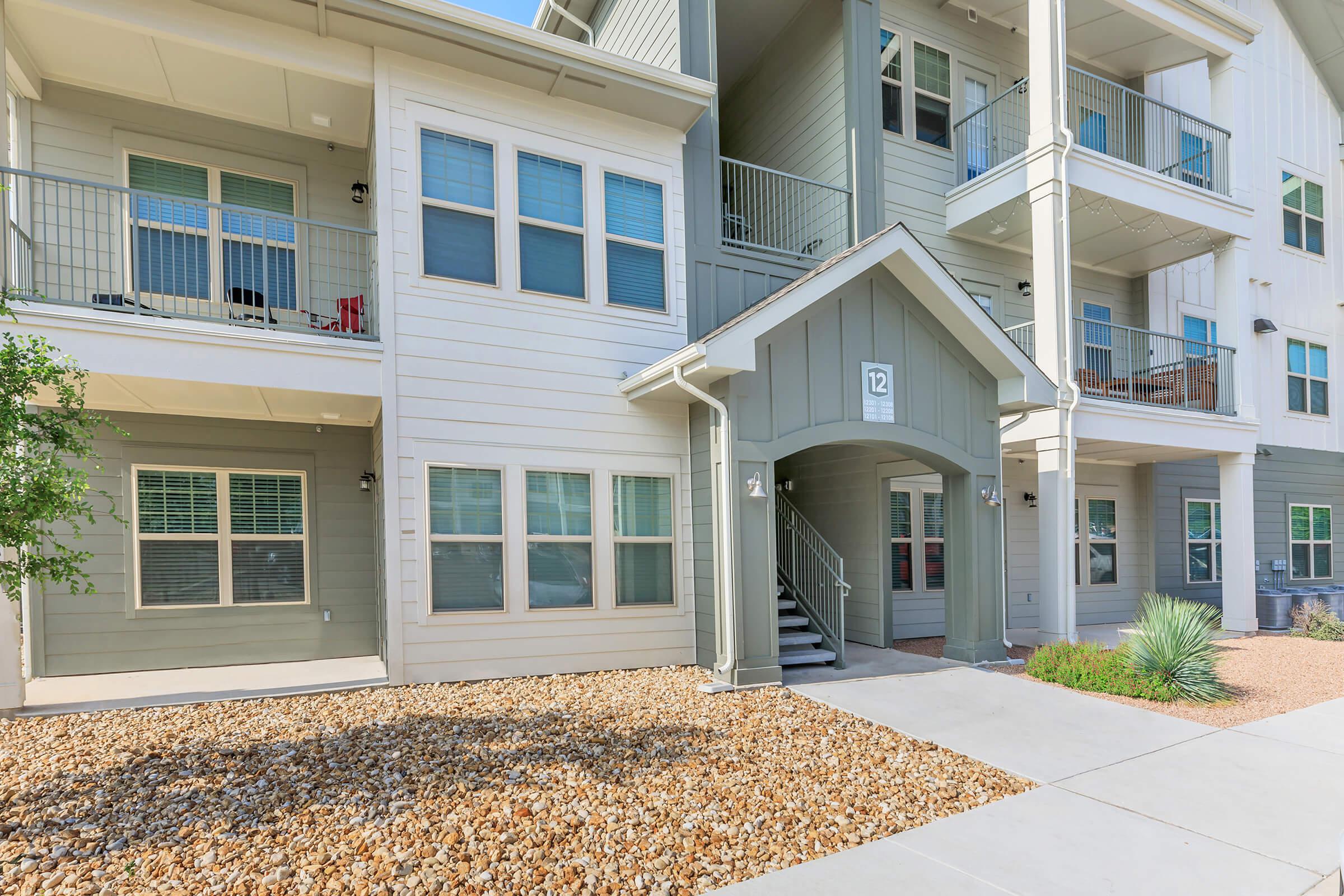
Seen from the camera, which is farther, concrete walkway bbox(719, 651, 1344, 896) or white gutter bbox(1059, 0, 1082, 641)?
white gutter bbox(1059, 0, 1082, 641)

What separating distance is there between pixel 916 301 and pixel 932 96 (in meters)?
4.92

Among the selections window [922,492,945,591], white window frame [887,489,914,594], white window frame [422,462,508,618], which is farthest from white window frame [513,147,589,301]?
window [922,492,945,591]

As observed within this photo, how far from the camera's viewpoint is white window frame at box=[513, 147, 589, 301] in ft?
25.7

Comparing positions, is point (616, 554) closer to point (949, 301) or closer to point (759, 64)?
point (949, 301)

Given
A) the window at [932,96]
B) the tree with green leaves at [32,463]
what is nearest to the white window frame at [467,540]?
the tree with green leaves at [32,463]

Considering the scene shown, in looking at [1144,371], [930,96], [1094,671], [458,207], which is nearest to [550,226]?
[458,207]

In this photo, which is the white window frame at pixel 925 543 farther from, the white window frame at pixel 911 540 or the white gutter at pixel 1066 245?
the white gutter at pixel 1066 245

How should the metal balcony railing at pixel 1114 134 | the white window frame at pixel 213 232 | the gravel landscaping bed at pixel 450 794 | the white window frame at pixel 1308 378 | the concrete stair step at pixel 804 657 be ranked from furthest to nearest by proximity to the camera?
1. the white window frame at pixel 1308 378
2. the metal balcony railing at pixel 1114 134
3. the concrete stair step at pixel 804 657
4. the white window frame at pixel 213 232
5. the gravel landscaping bed at pixel 450 794

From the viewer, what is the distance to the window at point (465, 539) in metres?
7.24

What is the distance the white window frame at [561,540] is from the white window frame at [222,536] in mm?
2534

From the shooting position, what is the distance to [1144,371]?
40.8 feet

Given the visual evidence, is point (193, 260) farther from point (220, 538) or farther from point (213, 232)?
A: point (220, 538)

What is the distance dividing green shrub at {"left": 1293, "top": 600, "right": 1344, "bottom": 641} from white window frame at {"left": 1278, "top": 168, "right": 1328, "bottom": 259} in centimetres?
723

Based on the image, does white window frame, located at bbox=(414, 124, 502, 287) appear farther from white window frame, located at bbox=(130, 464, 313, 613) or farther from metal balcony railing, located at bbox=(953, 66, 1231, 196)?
Result: metal balcony railing, located at bbox=(953, 66, 1231, 196)
